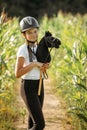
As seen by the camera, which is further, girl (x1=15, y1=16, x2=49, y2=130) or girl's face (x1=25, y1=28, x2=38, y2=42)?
girl's face (x1=25, y1=28, x2=38, y2=42)

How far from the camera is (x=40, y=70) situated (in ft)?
18.1

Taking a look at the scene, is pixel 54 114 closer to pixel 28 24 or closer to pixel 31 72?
pixel 31 72

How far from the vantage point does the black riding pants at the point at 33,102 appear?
17.6ft

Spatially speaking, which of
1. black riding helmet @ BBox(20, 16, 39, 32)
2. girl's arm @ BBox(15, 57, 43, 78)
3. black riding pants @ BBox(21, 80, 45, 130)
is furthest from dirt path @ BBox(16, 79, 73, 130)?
black riding helmet @ BBox(20, 16, 39, 32)

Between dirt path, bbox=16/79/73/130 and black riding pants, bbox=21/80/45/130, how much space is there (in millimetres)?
1582

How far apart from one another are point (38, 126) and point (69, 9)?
33660mm

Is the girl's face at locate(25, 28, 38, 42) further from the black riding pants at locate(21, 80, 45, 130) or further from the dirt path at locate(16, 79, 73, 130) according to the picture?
the dirt path at locate(16, 79, 73, 130)

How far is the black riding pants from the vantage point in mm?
5367

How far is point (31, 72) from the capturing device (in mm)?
5477

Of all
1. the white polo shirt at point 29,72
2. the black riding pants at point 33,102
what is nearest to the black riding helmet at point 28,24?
the white polo shirt at point 29,72

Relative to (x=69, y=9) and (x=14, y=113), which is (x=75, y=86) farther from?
(x=69, y=9)

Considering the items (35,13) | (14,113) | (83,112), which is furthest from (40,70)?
(35,13)

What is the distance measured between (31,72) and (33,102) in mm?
300

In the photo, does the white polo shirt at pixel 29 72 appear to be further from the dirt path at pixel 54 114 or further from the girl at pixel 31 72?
the dirt path at pixel 54 114
